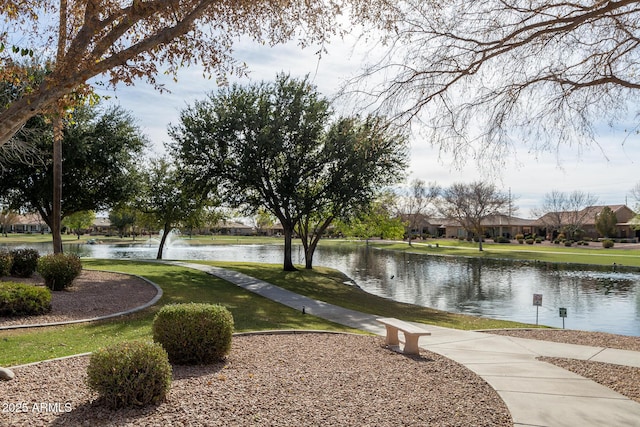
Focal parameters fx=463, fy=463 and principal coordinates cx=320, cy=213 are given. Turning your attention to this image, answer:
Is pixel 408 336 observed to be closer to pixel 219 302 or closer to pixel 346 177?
pixel 219 302

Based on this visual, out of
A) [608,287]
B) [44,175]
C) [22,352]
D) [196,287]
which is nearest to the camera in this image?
[22,352]

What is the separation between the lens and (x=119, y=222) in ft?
300

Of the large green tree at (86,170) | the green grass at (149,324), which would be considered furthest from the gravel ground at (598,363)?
the large green tree at (86,170)

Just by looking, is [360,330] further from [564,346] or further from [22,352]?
[22,352]

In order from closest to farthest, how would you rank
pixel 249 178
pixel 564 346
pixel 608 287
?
1. pixel 564 346
2. pixel 249 178
3. pixel 608 287

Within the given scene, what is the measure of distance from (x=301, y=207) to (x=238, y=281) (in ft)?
21.4

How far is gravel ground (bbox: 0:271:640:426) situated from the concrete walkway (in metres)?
0.28

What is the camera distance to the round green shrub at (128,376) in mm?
4762

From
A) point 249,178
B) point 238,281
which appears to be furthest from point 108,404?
point 249,178

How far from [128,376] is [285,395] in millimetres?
1710

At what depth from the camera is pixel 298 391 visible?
545 cm

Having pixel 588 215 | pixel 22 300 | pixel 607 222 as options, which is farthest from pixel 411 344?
pixel 588 215

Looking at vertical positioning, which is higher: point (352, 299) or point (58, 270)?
point (58, 270)

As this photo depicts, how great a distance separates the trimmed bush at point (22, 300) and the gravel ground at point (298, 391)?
451 centimetres
